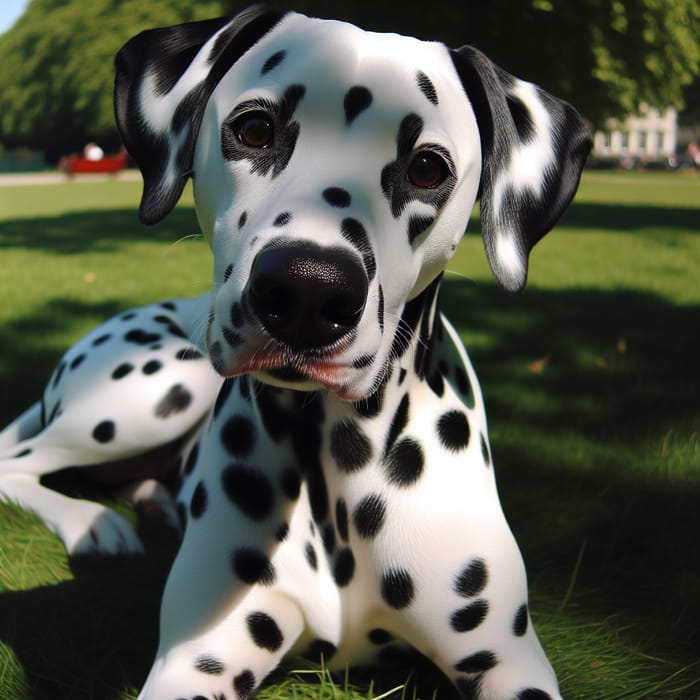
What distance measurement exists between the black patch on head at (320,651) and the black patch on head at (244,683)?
0.59 feet

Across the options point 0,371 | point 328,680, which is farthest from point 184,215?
point 328,680

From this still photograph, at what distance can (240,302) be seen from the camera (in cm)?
184

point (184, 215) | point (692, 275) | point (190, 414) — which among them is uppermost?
point (190, 414)

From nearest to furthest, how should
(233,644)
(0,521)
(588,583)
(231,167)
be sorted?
(231,167), (233,644), (588,583), (0,521)

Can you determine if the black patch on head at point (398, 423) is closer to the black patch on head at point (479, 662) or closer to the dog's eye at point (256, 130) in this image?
the black patch on head at point (479, 662)

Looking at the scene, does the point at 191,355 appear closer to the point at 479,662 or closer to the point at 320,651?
the point at 320,651

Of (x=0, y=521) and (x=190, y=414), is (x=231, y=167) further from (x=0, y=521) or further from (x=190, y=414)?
(x=0, y=521)

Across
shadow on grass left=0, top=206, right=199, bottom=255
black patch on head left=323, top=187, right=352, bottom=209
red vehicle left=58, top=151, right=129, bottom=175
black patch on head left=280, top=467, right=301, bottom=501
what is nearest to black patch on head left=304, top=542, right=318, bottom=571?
black patch on head left=280, top=467, right=301, bottom=501

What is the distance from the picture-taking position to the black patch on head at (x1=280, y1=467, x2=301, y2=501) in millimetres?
2299

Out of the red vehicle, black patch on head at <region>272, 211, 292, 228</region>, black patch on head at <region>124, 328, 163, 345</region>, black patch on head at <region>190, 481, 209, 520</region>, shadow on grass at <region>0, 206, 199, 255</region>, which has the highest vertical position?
black patch on head at <region>272, 211, 292, 228</region>

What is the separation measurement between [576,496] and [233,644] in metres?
2.01

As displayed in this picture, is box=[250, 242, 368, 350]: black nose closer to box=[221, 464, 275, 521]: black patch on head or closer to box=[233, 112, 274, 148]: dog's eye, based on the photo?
box=[233, 112, 274, 148]: dog's eye

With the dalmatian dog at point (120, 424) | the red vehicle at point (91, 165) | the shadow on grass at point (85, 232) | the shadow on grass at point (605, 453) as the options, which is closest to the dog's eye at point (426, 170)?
the dalmatian dog at point (120, 424)

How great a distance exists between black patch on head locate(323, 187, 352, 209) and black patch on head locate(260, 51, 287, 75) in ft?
1.25
